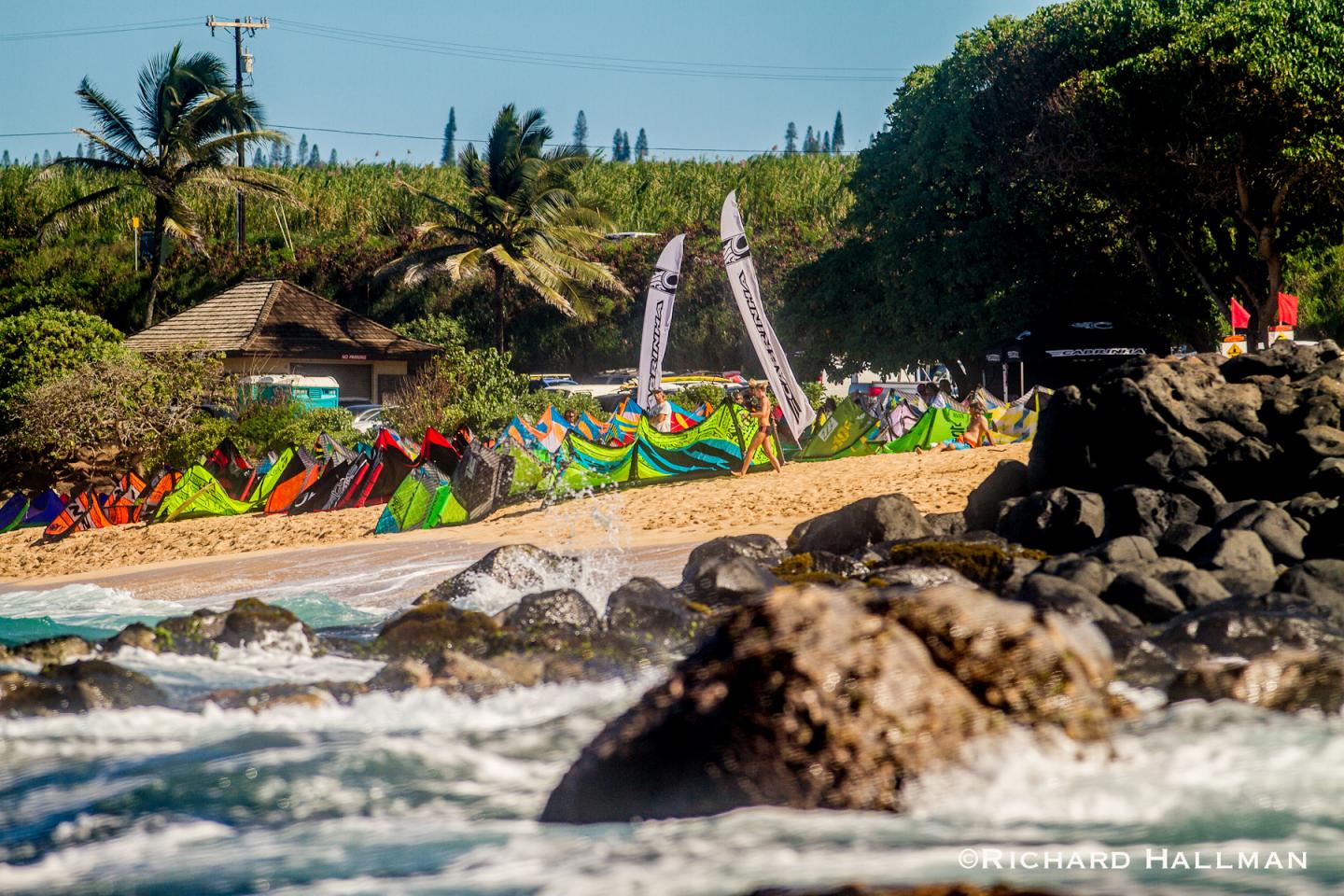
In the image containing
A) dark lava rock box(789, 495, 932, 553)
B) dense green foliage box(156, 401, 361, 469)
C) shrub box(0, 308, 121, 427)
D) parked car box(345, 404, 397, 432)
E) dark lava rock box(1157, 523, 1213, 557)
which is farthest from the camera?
parked car box(345, 404, 397, 432)

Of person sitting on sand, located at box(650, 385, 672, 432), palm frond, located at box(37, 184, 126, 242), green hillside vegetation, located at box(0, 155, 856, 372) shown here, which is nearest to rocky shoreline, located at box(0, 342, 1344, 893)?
person sitting on sand, located at box(650, 385, 672, 432)

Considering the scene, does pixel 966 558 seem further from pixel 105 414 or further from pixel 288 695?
pixel 105 414

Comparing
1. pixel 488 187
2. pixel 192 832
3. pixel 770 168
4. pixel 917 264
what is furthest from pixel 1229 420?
pixel 770 168

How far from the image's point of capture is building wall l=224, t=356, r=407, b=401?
3009 centimetres

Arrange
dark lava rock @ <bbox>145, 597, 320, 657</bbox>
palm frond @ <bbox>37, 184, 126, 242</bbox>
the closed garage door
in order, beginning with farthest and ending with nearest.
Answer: the closed garage door < palm frond @ <bbox>37, 184, 126, 242</bbox> < dark lava rock @ <bbox>145, 597, 320, 657</bbox>

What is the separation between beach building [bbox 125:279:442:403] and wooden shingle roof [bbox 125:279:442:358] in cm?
2

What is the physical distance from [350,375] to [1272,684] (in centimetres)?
2913

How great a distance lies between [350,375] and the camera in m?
33.1

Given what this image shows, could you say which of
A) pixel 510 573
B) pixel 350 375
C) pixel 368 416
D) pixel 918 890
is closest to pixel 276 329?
pixel 350 375

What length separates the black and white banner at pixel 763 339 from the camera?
19203mm

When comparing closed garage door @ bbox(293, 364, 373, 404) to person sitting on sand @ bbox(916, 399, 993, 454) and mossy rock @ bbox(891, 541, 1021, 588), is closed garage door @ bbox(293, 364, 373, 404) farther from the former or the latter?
mossy rock @ bbox(891, 541, 1021, 588)

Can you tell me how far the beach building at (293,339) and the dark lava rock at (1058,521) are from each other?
22.5 meters

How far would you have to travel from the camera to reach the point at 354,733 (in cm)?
672

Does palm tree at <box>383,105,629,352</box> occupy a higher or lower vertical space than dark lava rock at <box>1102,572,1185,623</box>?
higher
